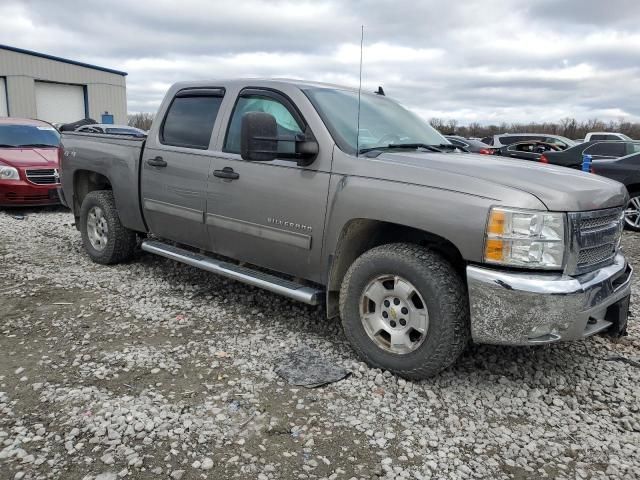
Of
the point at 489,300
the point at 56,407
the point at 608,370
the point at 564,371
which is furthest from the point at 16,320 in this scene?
the point at 608,370

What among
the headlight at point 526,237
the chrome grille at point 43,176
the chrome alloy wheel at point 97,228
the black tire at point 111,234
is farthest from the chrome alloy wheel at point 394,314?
the chrome grille at point 43,176

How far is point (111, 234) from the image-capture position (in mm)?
5516

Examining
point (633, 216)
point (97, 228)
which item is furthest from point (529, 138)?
point (97, 228)

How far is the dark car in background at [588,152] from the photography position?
38.9 ft

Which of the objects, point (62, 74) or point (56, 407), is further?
point (62, 74)

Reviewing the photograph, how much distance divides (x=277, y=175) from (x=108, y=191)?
2754 millimetres

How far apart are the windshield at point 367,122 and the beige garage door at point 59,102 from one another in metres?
29.2

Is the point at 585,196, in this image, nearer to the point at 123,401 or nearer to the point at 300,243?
the point at 300,243

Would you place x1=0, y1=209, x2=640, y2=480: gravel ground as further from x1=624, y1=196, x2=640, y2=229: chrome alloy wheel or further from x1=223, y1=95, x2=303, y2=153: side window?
x1=624, y1=196, x2=640, y2=229: chrome alloy wheel

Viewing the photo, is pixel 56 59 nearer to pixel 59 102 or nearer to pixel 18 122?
pixel 59 102

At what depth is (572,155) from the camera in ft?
39.1

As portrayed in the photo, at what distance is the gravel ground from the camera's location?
255 centimetres

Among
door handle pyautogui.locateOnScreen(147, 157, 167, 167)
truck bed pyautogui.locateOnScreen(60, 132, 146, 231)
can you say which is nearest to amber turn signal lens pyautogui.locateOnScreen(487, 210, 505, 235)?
door handle pyautogui.locateOnScreen(147, 157, 167, 167)

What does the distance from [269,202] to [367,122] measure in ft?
3.16
